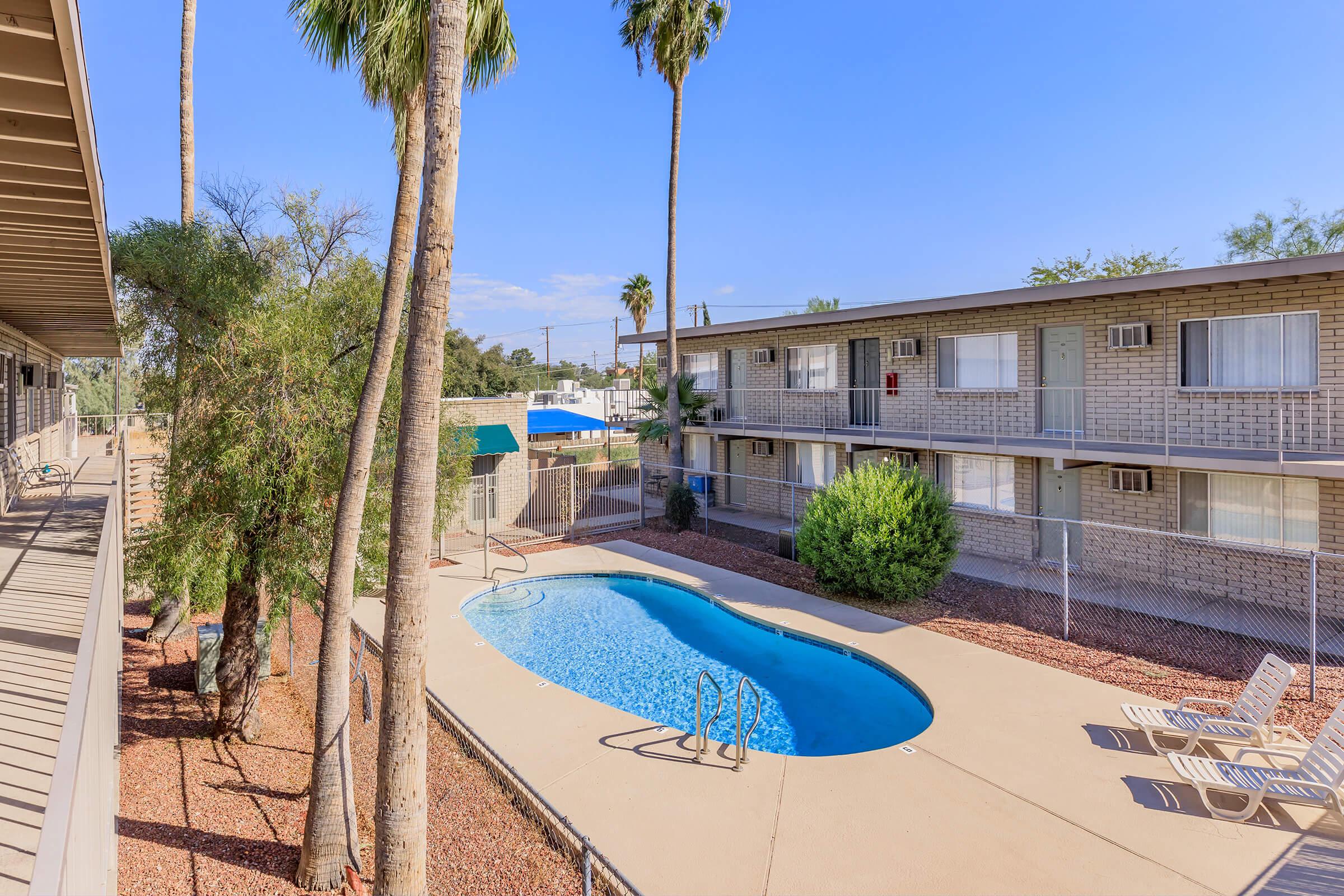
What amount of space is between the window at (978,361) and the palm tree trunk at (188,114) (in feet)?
53.0

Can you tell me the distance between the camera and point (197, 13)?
11719mm

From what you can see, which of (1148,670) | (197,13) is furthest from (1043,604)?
(197,13)

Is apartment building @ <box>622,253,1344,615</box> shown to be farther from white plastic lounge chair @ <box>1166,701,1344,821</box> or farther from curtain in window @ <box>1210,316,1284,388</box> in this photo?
white plastic lounge chair @ <box>1166,701,1344,821</box>

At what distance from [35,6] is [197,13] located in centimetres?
1119

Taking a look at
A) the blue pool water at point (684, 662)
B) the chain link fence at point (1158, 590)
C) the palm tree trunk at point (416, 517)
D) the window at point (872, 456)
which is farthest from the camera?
the window at point (872, 456)

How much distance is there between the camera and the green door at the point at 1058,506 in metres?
15.5

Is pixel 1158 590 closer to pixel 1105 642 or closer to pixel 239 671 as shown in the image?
pixel 1105 642

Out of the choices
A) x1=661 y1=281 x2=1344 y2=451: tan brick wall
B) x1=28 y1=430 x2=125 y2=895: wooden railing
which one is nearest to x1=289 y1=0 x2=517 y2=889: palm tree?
x1=28 y1=430 x2=125 y2=895: wooden railing

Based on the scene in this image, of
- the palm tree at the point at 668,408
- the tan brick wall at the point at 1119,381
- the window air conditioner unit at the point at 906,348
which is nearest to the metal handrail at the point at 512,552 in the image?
the palm tree at the point at 668,408

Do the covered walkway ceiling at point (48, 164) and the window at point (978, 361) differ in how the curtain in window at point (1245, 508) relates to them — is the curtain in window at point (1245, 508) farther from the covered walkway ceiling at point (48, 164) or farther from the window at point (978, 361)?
the covered walkway ceiling at point (48, 164)

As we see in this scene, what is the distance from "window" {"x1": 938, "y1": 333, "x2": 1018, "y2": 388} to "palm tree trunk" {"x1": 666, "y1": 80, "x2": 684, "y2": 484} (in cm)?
737

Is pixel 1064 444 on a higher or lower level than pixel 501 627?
higher

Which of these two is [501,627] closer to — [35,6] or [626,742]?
[626,742]

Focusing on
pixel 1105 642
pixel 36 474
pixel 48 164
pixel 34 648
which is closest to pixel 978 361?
pixel 1105 642
